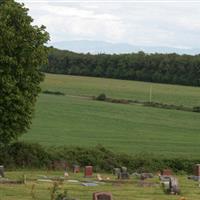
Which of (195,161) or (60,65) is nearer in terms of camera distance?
(195,161)

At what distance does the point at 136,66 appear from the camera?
11494 centimetres

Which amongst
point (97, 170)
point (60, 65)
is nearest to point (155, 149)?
point (97, 170)

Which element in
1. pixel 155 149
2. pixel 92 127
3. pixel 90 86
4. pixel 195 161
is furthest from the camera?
pixel 90 86

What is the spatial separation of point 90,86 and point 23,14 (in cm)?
6617

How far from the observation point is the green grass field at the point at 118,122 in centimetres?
4444

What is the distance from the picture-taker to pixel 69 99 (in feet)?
259

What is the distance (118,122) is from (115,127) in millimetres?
4088

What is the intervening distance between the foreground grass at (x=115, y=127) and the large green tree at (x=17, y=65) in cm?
1040

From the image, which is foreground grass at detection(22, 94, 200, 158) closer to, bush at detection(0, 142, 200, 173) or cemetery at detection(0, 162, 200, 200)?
bush at detection(0, 142, 200, 173)

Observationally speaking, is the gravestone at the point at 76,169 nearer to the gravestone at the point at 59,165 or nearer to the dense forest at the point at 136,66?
the gravestone at the point at 59,165

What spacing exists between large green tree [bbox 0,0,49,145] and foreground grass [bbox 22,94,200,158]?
1040cm

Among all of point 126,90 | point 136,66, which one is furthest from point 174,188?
point 136,66

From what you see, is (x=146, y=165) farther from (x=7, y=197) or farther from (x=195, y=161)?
(x=7, y=197)

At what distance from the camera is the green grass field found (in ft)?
146
